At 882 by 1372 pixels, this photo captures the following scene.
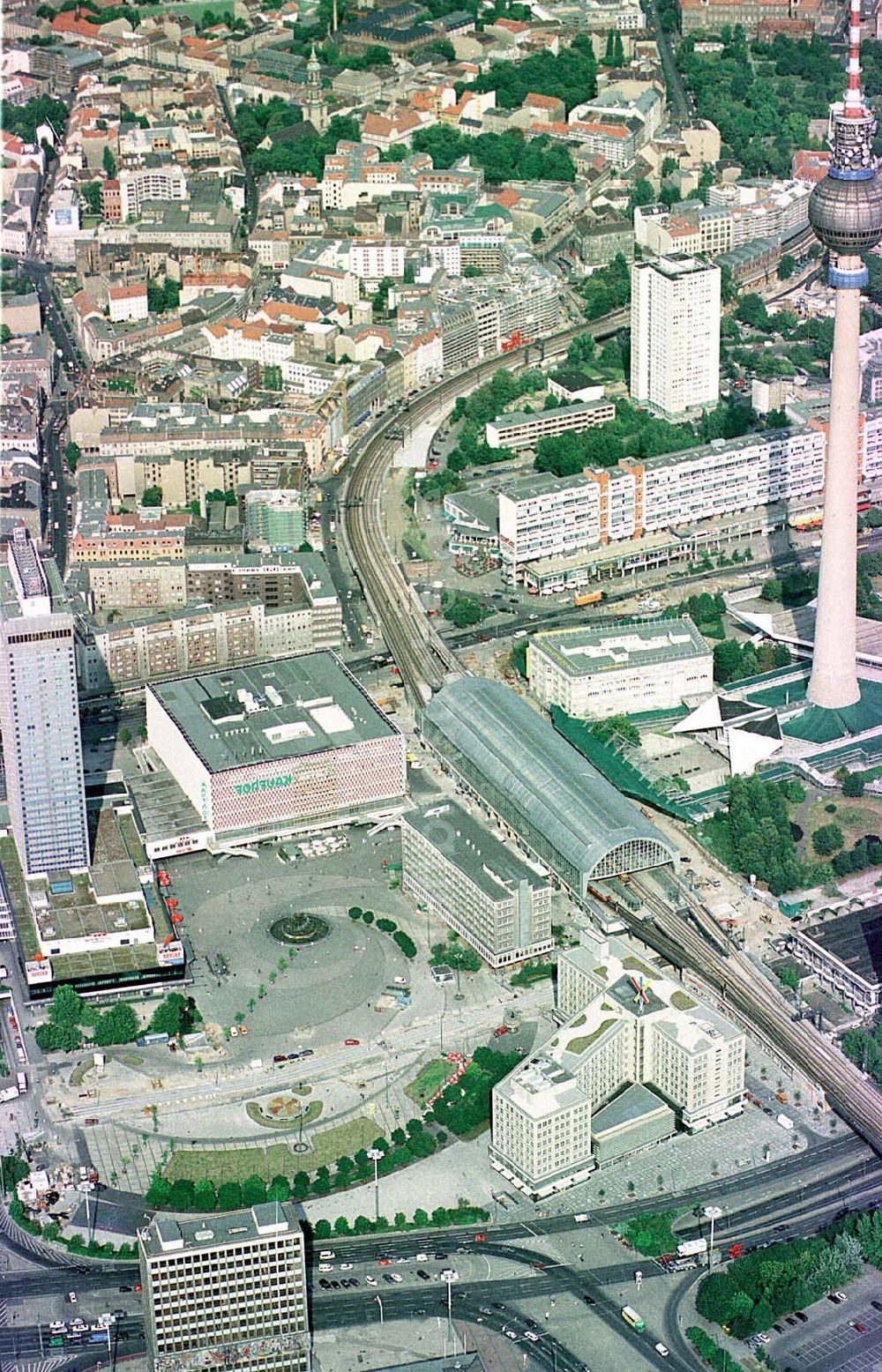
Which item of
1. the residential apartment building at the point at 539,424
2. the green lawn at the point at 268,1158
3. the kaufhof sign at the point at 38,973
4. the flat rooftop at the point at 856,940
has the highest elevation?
the residential apartment building at the point at 539,424

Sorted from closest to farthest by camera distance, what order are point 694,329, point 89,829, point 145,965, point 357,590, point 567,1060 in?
1. point 567,1060
2. point 145,965
3. point 89,829
4. point 357,590
5. point 694,329

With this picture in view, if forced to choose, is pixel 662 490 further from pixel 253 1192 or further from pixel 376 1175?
pixel 253 1192

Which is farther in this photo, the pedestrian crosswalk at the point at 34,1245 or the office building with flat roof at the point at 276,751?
the office building with flat roof at the point at 276,751

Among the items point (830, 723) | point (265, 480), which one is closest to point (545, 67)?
point (265, 480)

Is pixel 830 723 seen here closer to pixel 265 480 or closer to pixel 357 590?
pixel 357 590

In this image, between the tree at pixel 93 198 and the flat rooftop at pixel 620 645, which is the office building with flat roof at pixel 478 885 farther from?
the tree at pixel 93 198

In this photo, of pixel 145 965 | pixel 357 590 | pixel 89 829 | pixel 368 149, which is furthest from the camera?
pixel 368 149

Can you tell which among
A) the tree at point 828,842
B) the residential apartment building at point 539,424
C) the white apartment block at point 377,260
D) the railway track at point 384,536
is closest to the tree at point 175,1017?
the railway track at point 384,536

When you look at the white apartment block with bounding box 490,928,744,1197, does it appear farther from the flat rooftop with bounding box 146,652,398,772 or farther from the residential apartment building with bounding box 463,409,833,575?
the residential apartment building with bounding box 463,409,833,575
